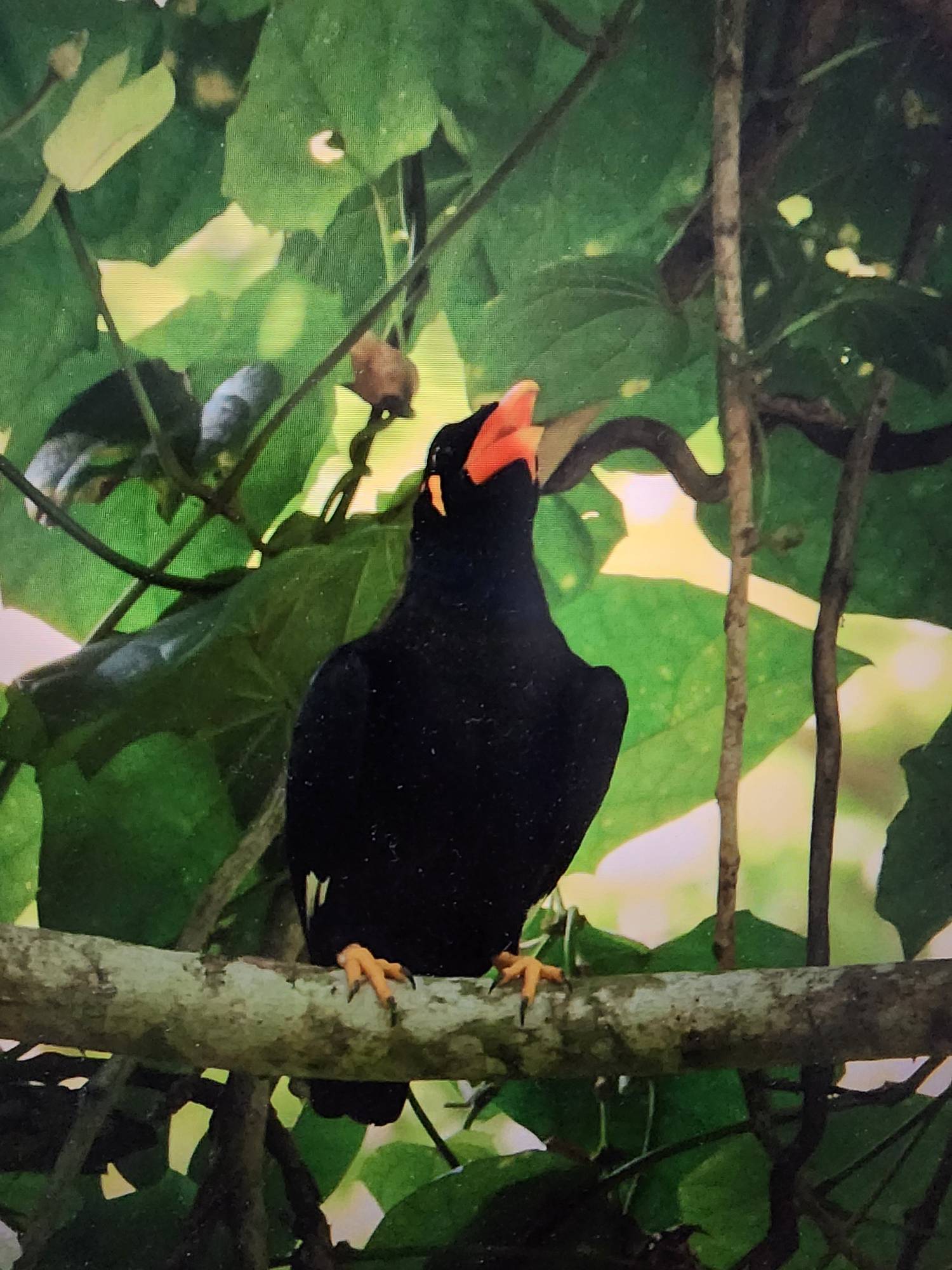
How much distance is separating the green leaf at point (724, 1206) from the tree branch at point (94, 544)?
2.25 feet

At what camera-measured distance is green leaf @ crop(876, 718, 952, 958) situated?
39.9 inches

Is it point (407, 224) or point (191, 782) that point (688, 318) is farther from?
point (191, 782)

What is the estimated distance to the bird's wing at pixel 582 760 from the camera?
952 mm

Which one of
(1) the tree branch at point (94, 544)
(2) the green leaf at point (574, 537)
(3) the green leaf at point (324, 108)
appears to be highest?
(3) the green leaf at point (324, 108)

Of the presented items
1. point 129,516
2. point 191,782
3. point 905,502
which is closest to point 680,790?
point 905,502

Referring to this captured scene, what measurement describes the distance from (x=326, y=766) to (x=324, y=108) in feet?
1.86

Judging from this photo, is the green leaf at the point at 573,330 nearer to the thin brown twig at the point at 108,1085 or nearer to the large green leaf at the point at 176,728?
the large green leaf at the point at 176,728

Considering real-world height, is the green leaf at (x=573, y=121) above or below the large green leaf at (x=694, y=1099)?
above

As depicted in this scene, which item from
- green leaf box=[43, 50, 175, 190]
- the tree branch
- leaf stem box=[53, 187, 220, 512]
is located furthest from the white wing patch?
green leaf box=[43, 50, 175, 190]

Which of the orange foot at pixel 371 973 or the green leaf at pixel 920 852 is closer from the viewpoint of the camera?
the orange foot at pixel 371 973

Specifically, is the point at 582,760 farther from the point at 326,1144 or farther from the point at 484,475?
the point at 326,1144

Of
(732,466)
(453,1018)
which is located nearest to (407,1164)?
(453,1018)

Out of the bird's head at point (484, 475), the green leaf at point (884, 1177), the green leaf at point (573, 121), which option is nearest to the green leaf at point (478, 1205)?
the green leaf at point (884, 1177)

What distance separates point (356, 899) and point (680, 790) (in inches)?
11.9
